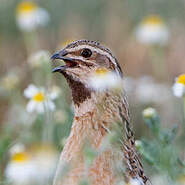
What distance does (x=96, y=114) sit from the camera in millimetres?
4883

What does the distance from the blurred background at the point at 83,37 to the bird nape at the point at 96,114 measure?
659mm

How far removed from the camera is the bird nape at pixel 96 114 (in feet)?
15.2

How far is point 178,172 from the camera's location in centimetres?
482

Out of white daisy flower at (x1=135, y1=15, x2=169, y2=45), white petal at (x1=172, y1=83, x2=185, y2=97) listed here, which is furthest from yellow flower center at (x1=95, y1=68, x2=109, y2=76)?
white daisy flower at (x1=135, y1=15, x2=169, y2=45)

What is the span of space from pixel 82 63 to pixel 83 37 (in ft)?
19.0

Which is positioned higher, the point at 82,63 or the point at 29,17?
the point at 29,17

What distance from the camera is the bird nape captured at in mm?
4645

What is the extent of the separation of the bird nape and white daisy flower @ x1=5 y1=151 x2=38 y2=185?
13.1 inches

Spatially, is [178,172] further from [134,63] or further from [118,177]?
[134,63]

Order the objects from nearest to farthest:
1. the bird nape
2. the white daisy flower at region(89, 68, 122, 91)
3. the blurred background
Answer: the bird nape
the white daisy flower at region(89, 68, 122, 91)
the blurred background

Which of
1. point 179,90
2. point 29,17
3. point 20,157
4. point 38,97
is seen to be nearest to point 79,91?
point 179,90

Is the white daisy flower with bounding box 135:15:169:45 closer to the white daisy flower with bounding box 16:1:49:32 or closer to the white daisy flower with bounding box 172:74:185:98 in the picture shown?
the white daisy flower with bounding box 16:1:49:32

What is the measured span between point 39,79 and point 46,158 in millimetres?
1604

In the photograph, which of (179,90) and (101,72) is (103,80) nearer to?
(101,72)
